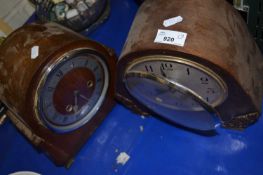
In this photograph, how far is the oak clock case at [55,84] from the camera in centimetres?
90

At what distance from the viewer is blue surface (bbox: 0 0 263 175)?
100 cm

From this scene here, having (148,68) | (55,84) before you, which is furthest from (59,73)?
(148,68)

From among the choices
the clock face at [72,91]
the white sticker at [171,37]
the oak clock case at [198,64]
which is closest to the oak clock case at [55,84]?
the clock face at [72,91]

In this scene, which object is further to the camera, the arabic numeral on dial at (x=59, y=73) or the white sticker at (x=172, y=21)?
the arabic numeral on dial at (x=59, y=73)

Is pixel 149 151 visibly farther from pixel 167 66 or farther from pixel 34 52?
pixel 34 52

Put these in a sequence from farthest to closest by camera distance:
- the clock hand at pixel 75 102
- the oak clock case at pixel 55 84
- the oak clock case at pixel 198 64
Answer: the clock hand at pixel 75 102 < the oak clock case at pixel 55 84 < the oak clock case at pixel 198 64

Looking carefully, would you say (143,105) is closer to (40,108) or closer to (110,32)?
(40,108)

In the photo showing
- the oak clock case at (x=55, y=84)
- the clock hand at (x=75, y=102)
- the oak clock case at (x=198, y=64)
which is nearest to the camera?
the oak clock case at (x=198, y=64)

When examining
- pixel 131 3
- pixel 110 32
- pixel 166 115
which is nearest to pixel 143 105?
pixel 166 115

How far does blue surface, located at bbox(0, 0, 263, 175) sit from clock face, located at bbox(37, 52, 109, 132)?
0.11m

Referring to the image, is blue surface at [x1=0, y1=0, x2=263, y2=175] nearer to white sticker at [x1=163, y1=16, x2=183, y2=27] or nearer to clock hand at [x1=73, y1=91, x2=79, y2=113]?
clock hand at [x1=73, y1=91, x2=79, y2=113]

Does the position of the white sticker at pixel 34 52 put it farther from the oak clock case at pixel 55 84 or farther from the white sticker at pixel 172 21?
the white sticker at pixel 172 21

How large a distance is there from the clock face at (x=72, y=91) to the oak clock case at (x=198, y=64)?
13 cm

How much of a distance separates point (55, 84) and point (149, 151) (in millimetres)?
368
